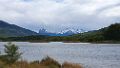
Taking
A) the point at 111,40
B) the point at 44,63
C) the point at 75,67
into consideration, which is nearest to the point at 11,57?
the point at 44,63

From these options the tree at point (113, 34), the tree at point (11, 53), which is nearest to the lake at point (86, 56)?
the tree at point (11, 53)

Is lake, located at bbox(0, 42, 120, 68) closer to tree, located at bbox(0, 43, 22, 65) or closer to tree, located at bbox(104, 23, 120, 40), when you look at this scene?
tree, located at bbox(0, 43, 22, 65)

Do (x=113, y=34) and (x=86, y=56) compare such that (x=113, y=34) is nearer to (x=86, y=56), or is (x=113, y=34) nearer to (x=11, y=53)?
(x=86, y=56)

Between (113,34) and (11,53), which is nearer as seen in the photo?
(11,53)

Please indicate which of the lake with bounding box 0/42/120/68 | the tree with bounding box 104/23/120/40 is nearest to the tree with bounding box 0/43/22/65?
the lake with bounding box 0/42/120/68

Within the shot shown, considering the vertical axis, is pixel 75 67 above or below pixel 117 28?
below

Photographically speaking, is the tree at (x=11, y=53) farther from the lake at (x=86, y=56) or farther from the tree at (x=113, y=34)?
the tree at (x=113, y=34)

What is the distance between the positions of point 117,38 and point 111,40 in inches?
119

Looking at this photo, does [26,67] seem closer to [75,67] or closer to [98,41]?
[75,67]

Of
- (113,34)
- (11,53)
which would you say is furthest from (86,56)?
(113,34)

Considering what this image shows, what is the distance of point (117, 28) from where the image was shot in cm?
17238

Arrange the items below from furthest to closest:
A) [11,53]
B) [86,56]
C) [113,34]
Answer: [113,34], [86,56], [11,53]

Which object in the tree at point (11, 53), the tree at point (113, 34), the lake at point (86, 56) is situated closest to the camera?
the tree at point (11, 53)

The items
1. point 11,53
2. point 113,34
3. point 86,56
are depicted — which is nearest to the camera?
point 11,53
